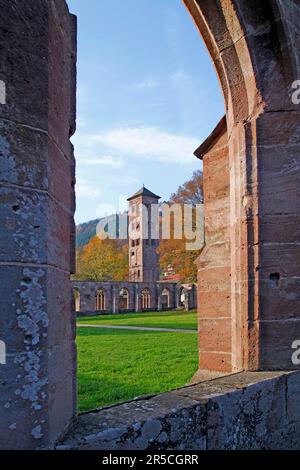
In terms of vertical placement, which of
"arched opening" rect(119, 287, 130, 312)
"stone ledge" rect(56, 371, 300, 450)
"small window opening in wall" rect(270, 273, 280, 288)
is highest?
"small window opening in wall" rect(270, 273, 280, 288)

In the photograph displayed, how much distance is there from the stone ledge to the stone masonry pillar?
0.61 feet

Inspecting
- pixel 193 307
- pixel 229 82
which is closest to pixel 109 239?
pixel 193 307

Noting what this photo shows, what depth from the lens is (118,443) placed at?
177cm

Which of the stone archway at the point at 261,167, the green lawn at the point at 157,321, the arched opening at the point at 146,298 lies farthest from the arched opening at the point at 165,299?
the stone archway at the point at 261,167

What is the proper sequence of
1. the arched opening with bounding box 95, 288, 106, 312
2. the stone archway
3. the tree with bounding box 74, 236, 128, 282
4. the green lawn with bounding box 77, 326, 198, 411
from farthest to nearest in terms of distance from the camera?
the tree with bounding box 74, 236, 128, 282 < the arched opening with bounding box 95, 288, 106, 312 < the green lawn with bounding box 77, 326, 198, 411 < the stone archway

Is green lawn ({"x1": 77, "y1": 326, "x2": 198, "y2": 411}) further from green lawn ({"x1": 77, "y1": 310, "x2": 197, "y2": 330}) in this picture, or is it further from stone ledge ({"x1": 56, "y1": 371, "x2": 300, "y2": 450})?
green lawn ({"x1": 77, "y1": 310, "x2": 197, "y2": 330})

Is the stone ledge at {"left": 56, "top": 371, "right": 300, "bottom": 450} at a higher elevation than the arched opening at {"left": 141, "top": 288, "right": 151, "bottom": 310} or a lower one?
higher

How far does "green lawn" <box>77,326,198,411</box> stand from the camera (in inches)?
198

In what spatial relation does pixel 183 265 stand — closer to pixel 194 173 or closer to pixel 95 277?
pixel 194 173

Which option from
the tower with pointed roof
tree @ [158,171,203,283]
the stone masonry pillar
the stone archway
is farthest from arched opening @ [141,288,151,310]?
the stone masonry pillar

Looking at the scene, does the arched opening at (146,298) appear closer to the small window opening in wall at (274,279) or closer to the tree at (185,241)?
the tree at (185,241)

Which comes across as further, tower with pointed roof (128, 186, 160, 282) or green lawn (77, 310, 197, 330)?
tower with pointed roof (128, 186, 160, 282)

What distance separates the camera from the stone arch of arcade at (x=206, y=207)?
1.58m

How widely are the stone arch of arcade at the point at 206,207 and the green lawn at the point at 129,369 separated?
178cm
